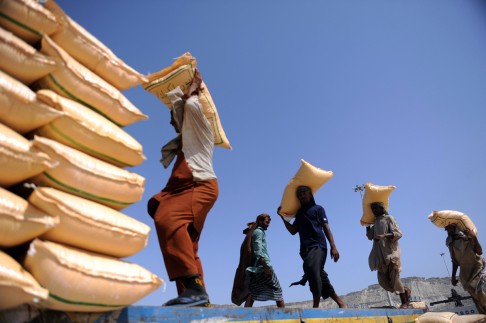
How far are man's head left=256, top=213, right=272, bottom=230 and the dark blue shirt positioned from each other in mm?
501

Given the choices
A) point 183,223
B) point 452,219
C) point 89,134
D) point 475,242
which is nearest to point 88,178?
point 89,134

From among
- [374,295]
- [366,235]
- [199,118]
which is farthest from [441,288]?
[199,118]

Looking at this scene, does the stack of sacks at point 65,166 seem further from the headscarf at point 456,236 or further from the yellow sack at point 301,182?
the headscarf at point 456,236

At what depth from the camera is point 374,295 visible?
2714cm

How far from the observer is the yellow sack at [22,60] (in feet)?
4.24

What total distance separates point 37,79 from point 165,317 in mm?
1225

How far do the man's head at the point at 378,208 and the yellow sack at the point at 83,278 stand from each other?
5.19m

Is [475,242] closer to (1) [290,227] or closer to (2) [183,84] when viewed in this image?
(1) [290,227]

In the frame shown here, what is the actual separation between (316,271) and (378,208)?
7.05ft

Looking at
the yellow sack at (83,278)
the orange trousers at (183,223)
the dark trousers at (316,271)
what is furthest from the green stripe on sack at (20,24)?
the dark trousers at (316,271)

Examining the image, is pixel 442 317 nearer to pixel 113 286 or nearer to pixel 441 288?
pixel 113 286

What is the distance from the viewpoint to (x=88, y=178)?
57.6 inches

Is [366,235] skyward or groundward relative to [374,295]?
skyward

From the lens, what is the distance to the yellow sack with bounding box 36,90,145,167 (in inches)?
56.0
